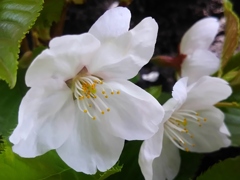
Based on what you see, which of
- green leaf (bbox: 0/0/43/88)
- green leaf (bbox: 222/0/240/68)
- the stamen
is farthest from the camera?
green leaf (bbox: 222/0/240/68)

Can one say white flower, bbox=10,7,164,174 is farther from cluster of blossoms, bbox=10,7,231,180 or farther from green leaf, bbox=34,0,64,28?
green leaf, bbox=34,0,64,28

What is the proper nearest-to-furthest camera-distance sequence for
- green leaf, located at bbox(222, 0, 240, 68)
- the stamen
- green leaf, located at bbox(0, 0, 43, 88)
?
green leaf, located at bbox(0, 0, 43, 88) → the stamen → green leaf, located at bbox(222, 0, 240, 68)

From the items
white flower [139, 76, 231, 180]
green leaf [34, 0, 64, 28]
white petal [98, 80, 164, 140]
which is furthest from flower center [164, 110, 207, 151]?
green leaf [34, 0, 64, 28]

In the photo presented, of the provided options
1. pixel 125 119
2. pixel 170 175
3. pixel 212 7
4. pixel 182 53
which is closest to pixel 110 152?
pixel 125 119

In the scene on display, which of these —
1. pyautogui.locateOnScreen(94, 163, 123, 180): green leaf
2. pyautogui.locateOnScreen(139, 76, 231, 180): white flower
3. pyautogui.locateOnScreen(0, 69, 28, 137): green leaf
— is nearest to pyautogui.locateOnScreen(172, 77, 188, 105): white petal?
pyautogui.locateOnScreen(139, 76, 231, 180): white flower

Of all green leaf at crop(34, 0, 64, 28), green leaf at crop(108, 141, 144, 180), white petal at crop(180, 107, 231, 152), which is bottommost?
green leaf at crop(108, 141, 144, 180)

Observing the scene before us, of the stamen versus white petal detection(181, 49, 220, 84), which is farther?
white petal detection(181, 49, 220, 84)

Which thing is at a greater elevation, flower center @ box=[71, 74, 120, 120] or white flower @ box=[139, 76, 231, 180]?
flower center @ box=[71, 74, 120, 120]

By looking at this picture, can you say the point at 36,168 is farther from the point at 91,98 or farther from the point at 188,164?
the point at 188,164
